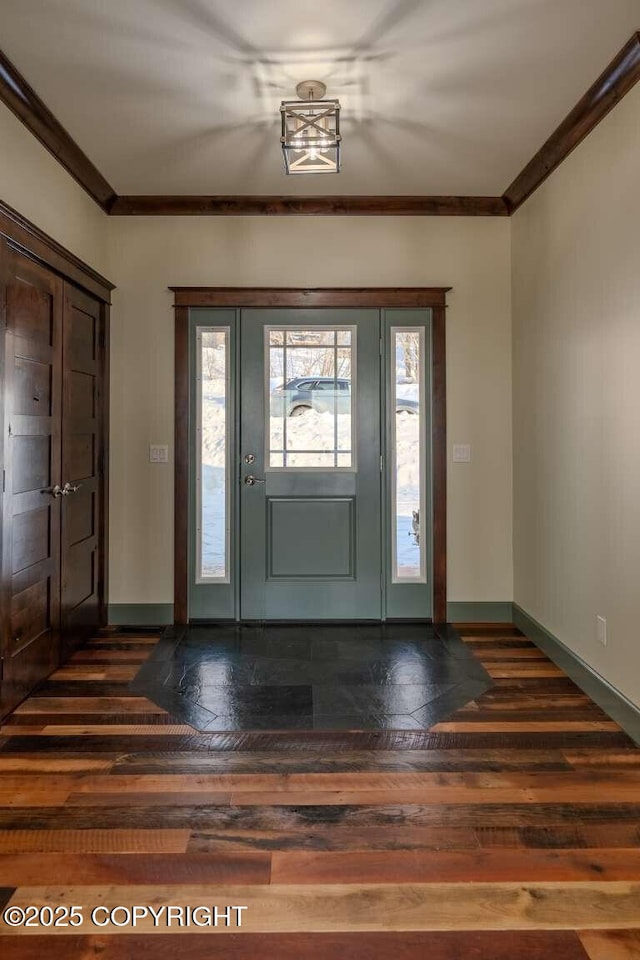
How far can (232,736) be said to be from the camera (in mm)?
2416

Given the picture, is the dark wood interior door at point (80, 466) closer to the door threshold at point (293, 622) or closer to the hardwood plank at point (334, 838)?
the door threshold at point (293, 622)

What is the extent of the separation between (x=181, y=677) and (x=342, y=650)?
95cm

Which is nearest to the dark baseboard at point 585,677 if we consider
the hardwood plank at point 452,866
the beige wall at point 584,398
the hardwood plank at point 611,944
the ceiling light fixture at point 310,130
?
the beige wall at point 584,398

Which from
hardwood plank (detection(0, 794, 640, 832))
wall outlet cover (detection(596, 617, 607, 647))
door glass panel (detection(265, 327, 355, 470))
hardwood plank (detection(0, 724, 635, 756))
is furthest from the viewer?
door glass panel (detection(265, 327, 355, 470))

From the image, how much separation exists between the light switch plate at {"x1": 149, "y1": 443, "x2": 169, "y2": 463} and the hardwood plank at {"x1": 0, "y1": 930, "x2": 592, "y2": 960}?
278cm

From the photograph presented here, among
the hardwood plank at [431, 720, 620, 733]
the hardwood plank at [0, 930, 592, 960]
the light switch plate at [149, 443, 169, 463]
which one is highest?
the light switch plate at [149, 443, 169, 463]

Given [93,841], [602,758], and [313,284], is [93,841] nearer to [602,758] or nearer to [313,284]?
[602,758]

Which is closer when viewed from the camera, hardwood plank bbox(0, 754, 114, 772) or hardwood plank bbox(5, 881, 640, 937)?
hardwood plank bbox(5, 881, 640, 937)

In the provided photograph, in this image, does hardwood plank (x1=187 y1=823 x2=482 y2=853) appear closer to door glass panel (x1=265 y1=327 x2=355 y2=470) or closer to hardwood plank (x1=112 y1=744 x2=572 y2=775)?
hardwood plank (x1=112 y1=744 x2=572 y2=775)

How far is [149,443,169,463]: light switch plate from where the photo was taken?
389 cm

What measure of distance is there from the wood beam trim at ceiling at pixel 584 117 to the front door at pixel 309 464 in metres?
0.97

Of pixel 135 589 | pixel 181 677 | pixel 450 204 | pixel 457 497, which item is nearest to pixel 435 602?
pixel 457 497
